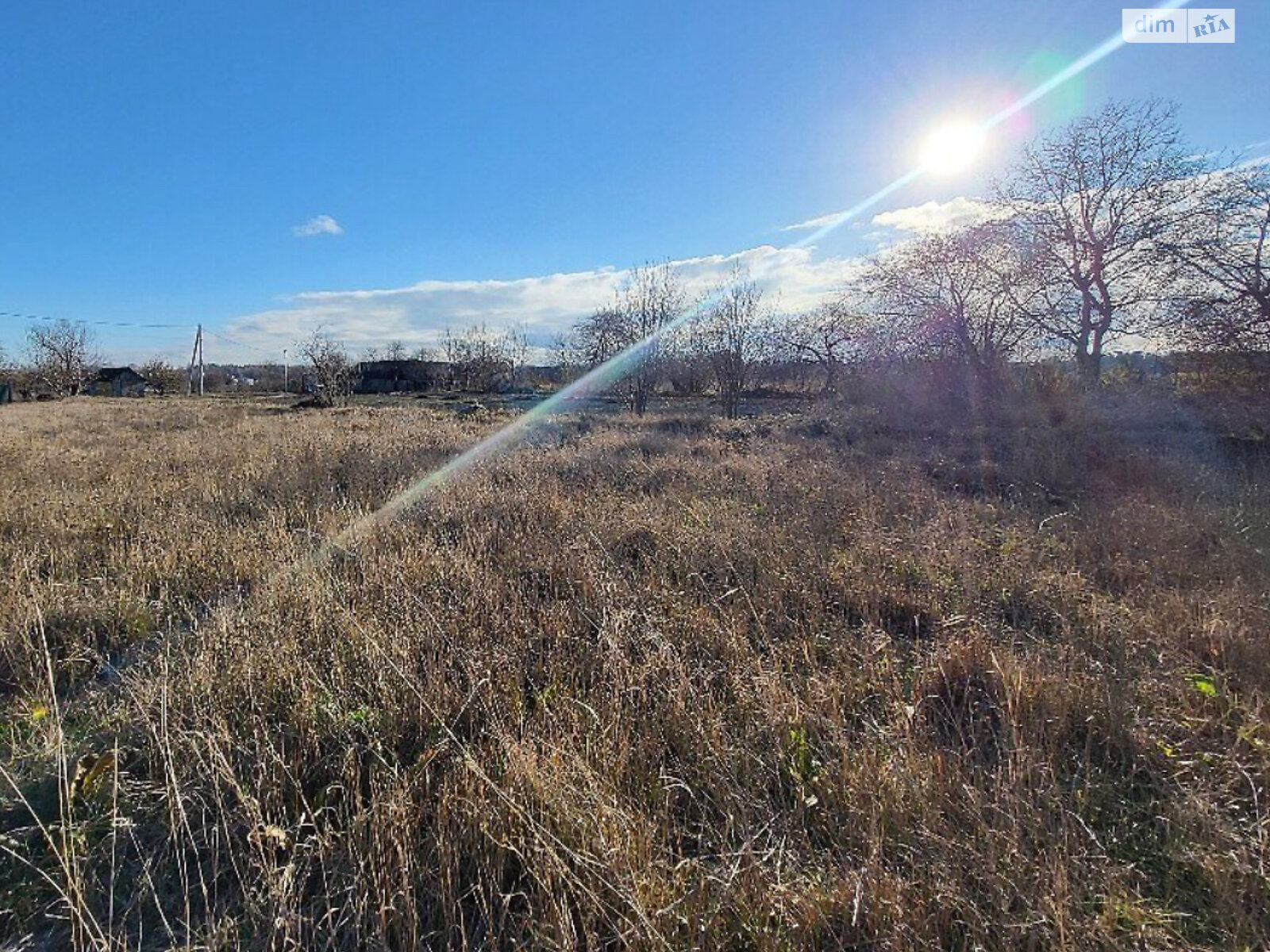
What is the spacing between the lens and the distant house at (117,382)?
46.6 meters

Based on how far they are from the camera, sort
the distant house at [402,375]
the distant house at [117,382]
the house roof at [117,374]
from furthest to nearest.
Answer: the distant house at [402,375] < the house roof at [117,374] < the distant house at [117,382]

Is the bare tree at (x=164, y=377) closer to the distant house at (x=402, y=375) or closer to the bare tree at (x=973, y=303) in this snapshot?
the distant house at (x=402, y=375)

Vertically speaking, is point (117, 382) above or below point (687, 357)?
above

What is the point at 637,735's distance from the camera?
2.08m

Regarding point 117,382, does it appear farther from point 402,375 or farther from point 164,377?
point 402,375

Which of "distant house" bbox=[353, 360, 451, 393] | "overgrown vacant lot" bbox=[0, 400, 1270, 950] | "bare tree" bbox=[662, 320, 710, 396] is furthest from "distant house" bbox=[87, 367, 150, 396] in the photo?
"overgrown vacant lot" bbox=[0, 400, 1270, 950]

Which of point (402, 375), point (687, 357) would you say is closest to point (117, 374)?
point (402, 375)

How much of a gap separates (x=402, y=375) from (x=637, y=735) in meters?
59.9

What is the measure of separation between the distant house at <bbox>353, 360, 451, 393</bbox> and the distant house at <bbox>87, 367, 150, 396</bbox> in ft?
60.2

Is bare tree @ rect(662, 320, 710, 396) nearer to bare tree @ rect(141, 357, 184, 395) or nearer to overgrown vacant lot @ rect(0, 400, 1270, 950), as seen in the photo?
overgrown vacant lot @ rect(0, 400, 1270, 950)

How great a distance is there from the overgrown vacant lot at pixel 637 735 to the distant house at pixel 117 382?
195ft

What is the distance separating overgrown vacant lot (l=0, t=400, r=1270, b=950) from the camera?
4.77 feet

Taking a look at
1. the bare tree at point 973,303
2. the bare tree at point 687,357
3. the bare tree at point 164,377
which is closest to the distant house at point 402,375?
the bare tree at point 164,377

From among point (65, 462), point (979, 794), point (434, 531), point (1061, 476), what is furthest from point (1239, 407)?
point (65, 462)
